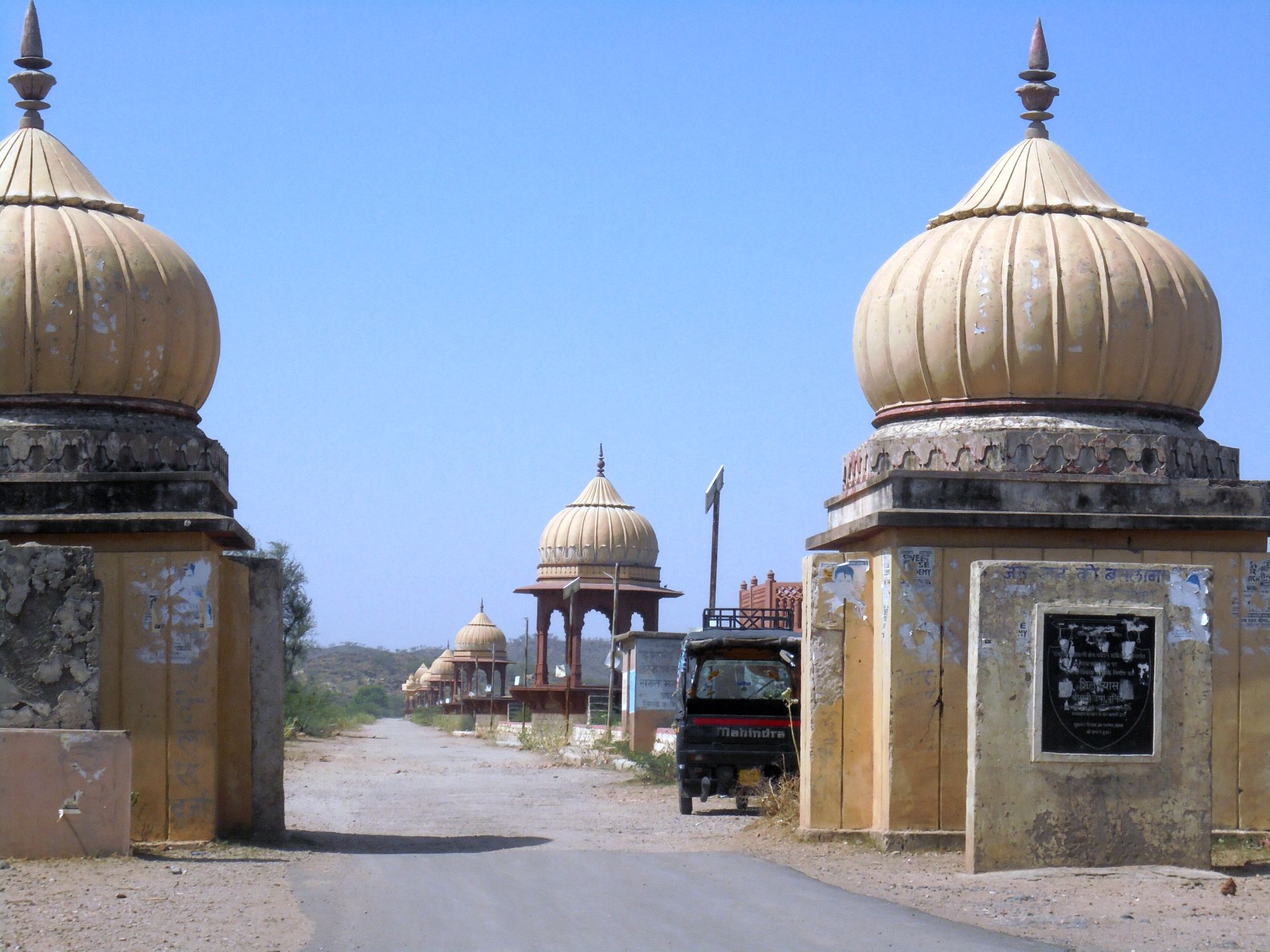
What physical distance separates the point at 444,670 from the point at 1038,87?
76.3m

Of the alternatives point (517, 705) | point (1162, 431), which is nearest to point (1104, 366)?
point (1162, 431)

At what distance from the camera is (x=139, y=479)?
1175 cm

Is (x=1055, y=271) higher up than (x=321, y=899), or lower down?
higher up

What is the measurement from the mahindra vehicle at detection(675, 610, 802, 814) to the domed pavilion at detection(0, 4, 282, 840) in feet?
16.0

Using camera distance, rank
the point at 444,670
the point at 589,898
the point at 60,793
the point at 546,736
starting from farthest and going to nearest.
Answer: the point at 444,670
the point at 546,736
the point at 60,793
the point at 589,898

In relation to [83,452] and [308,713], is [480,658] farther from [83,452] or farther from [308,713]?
[83,452]

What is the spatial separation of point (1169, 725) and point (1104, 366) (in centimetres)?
360

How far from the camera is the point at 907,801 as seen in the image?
11594 millimetres

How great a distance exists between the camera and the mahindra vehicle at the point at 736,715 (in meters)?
15.9

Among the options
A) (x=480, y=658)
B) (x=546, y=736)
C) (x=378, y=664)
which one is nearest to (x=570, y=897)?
(x=546, y=736)

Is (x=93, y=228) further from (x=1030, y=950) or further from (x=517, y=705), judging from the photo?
(x=517, y=705)

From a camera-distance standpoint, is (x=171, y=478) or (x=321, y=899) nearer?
(x=321, y=899)

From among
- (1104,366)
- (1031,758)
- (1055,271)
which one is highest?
(1055,271)

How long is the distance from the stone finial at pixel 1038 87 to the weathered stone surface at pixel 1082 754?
585 cm
